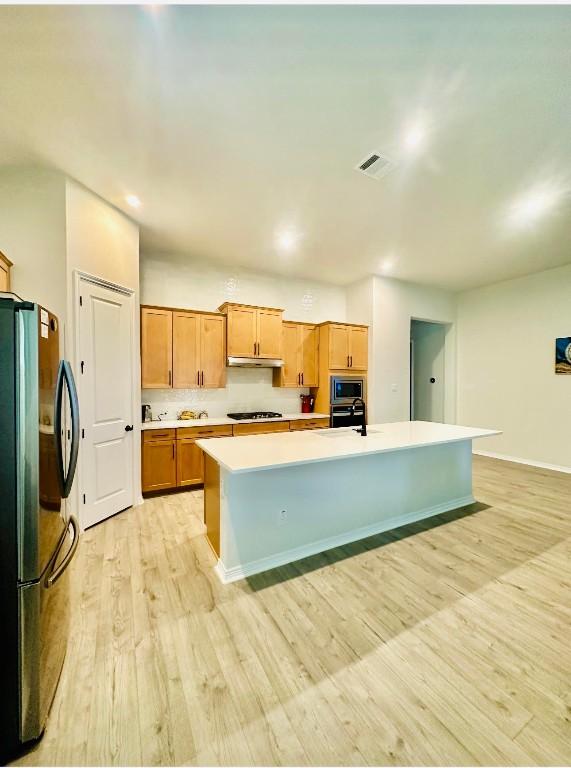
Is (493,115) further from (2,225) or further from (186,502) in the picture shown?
(186,502)

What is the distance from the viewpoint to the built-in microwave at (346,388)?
4.92 m

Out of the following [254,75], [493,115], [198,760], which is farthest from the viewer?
[493,115]

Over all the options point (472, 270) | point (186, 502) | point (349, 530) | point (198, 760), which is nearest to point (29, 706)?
point (198, 760)

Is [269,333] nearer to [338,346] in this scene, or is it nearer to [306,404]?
[338,346]

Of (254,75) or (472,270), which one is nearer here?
(254,75)

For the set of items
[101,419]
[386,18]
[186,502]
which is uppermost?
[386,18]

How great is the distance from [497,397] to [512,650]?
4.91 meters

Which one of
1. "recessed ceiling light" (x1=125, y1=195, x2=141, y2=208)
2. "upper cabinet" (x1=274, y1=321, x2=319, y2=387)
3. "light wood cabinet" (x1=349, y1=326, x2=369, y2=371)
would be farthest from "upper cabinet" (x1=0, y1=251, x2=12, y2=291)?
"light wood cabinet" (x1=349, y1=326, x2=369, y2=371)

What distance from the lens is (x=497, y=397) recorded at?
5.49 m

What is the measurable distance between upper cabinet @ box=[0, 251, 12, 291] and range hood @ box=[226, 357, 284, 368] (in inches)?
93.2

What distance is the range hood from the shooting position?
14.0ft

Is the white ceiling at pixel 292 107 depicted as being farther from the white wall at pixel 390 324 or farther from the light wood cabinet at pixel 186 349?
the white wall at pixel 390 324

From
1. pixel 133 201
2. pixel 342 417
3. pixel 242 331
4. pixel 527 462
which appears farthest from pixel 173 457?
pixel 527 462

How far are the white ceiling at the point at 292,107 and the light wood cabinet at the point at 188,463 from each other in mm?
2617
